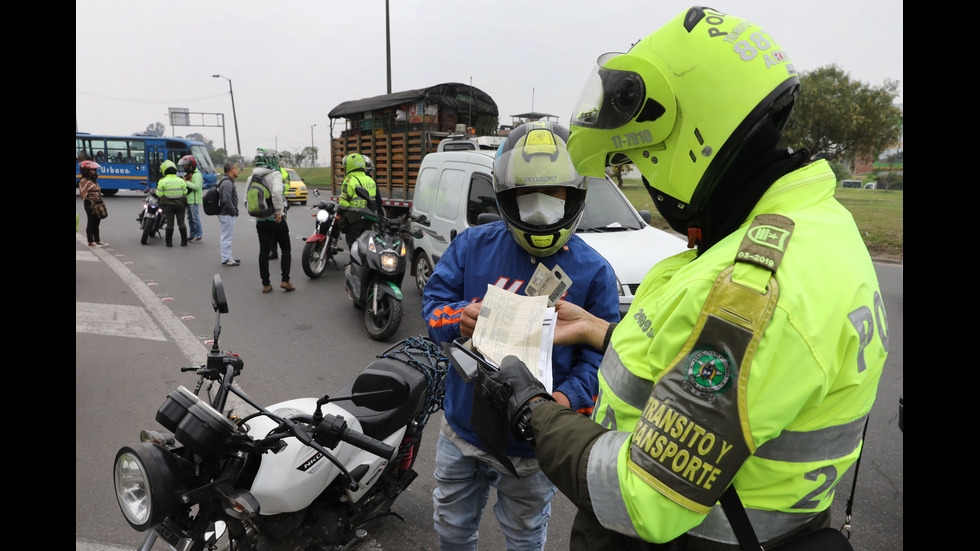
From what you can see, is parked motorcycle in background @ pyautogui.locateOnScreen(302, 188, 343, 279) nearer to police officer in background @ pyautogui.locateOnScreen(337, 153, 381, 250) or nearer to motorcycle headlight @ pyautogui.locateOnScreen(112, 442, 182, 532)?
police officer in background @ pyautogui.locateOnScreen(337, 153, 381, 250)

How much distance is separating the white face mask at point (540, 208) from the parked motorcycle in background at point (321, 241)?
692 centimetres

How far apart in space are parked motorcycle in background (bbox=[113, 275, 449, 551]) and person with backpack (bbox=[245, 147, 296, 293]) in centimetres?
575

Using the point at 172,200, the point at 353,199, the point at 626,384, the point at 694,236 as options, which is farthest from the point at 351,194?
the point at 626,384

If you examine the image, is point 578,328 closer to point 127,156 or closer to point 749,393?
A: point 749,393

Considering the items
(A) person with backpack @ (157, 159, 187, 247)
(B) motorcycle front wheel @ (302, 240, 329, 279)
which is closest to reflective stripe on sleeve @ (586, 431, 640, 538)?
(B) motorcycle front wheel @ (302, 240, 329, 279)

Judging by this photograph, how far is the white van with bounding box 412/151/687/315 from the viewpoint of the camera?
5.17m

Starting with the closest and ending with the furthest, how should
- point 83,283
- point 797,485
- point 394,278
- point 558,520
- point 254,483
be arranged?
point 797,485 < point 254,483 < point 558,520 < point 394,278 < point 83,283

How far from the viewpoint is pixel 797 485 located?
1.01 metres

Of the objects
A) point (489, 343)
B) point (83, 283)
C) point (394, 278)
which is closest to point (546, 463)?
point (489, 343)

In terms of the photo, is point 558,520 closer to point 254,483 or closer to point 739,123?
point 254,483

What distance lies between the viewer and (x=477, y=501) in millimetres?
2188

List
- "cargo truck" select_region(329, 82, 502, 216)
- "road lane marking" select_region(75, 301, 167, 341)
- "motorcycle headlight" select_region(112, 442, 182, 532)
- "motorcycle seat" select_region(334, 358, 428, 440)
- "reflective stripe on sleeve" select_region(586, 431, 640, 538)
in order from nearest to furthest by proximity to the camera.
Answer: "reflective stripe on sleeve" select_region(586, 431, 640, 538)
"motorcycle headlight" select_region(112, 442, 182, 532)
"motorcycle seat" select_region(334, 358, 428, 440)
"road lane marking" select_region(75, 301, 167, 341)
"cargo truck" select_region(329, 82, 502, 216)

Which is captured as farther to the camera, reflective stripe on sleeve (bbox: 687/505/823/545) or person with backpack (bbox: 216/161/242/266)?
person with backpack (bbox: 216/161/242/266)

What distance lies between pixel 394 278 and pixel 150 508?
451cm
